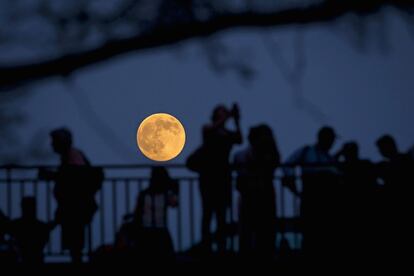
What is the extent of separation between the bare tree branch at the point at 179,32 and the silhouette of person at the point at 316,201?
18.0ft

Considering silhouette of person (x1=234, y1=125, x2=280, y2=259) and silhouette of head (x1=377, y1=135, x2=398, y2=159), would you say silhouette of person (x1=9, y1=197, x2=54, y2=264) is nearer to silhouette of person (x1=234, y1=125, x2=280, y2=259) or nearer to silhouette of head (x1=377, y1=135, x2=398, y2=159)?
silhouette of person (x1=234, y1=125, x2=280, y2=259)

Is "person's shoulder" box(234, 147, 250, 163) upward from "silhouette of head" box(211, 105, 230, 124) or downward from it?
downward

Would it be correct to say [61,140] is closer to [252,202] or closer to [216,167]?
[216,167]

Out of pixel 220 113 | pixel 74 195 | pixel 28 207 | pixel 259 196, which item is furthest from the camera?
pixel 220 113

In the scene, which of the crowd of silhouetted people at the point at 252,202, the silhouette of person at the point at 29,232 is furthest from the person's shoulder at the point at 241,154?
the silhouette of person at the point at 29,232

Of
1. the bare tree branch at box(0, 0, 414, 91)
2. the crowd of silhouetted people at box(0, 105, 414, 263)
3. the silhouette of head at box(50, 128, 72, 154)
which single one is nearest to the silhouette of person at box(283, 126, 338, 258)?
the crowd of silhouetted people at box(0, 105, 414, 263)

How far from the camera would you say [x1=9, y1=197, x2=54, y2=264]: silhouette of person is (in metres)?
→ 8.16

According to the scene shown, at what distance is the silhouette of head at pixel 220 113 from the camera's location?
27.1ft

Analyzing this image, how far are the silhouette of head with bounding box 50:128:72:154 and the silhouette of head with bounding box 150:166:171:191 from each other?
0.91 m

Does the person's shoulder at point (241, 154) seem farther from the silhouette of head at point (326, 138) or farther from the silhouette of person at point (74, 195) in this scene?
the silhouette of person at point (74, 195)

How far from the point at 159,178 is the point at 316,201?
1.56 m

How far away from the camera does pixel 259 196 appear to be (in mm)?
8062

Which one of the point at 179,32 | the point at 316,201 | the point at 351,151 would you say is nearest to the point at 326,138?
the point at 351,151

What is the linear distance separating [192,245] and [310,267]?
1.26 m
